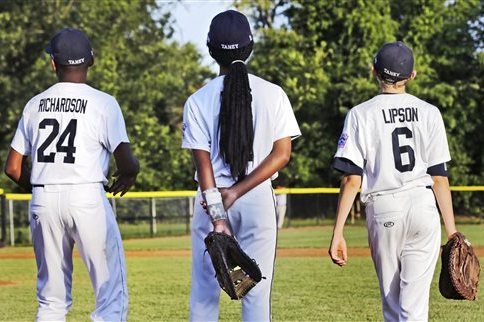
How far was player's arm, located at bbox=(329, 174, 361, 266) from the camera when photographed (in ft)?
19.4

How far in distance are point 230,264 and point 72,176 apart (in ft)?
4.32

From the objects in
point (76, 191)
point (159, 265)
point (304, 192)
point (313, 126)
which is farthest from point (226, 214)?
point (313, 126)

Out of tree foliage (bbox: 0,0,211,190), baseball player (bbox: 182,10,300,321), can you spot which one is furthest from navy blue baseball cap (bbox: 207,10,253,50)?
tree foliage (bbox: 0,0,211,190)

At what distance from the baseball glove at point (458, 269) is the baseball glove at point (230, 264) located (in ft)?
4.94

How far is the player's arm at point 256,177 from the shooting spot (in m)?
5.11

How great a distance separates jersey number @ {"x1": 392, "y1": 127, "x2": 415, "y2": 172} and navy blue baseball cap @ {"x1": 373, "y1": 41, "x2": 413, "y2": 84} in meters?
0.31

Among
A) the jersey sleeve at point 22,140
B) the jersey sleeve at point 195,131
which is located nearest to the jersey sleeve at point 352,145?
the jersey sleeve at point 195,131

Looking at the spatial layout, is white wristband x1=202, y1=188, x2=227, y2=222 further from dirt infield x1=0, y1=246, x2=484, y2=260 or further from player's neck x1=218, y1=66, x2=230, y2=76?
dirt infield x1=0, y1=246, x2=484, y2=260

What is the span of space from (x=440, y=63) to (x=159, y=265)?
21.7 meters

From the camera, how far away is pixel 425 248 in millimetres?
5844

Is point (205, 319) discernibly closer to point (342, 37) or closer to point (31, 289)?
point (31, 289)

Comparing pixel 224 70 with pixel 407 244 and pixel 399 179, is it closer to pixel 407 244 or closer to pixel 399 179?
pixel 399 179

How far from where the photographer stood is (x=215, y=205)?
5.03 meters

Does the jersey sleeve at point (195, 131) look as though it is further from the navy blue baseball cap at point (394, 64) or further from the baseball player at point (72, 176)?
the navy blue baseball cap at point (394, 64)
